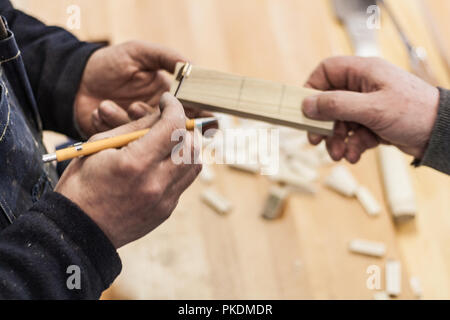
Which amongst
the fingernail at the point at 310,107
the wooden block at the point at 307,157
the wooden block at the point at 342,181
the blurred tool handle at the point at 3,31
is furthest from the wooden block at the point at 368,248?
the blurred tool handle at the point at 3,31

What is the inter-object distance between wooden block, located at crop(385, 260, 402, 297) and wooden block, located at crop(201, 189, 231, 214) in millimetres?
389

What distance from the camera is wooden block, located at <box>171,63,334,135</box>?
0.79 metres

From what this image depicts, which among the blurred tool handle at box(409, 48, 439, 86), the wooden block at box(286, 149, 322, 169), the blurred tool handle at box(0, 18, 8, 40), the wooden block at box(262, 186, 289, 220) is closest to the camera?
the blurred tool handle at box(0, 18, 8, 40)

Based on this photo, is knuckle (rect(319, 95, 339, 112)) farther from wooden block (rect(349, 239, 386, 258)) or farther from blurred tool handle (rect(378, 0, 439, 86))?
blurred tool handle (rect(378, 0, 439, 86))

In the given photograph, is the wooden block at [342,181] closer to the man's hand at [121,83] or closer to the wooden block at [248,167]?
the wooden block at [248,167]

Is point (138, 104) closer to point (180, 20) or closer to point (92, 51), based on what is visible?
point (92, 51)

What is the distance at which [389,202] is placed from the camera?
1053 millimetres

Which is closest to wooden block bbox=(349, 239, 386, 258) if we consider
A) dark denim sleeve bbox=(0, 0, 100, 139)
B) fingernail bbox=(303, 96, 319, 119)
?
fingernail bbox=(303, 96, 319, 119)

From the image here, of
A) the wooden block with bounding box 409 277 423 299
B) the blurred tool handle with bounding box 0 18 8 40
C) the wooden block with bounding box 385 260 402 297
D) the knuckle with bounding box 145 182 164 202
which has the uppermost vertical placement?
the blurred tool handle with bounding box 0 18 8 40

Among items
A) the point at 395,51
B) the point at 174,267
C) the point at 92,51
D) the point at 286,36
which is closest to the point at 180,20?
the point at 286,36

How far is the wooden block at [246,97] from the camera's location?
79 centimetres

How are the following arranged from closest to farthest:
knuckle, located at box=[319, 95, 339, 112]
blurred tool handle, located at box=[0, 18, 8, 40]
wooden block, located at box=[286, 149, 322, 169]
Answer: blurred tool handle, located at box=[0, 18, 8, 40] < knuckle, located at box=[319, 95, 339, 112] < wooden block, located at box=[286, 149, 322, 169]

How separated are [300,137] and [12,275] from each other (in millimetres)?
820

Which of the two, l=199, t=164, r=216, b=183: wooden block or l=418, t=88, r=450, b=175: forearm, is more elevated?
l=418, t=88, r=450, b=175: forearm
